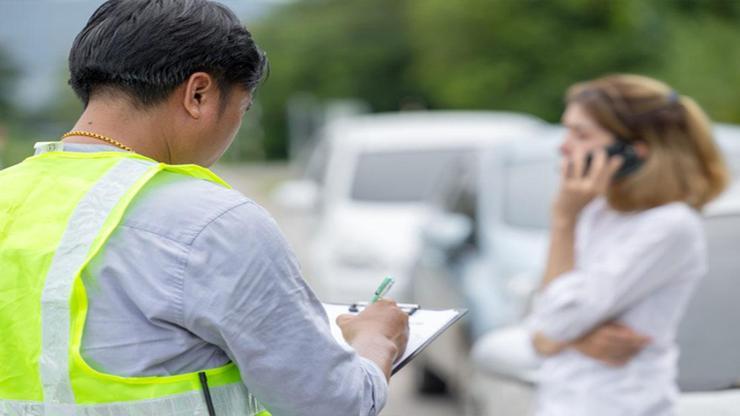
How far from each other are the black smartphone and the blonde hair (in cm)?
2

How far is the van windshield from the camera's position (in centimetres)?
918

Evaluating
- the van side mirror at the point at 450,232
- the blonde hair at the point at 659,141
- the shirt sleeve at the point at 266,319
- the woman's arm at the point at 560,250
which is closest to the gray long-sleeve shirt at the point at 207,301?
the shirt sleeve at the point at 266,319

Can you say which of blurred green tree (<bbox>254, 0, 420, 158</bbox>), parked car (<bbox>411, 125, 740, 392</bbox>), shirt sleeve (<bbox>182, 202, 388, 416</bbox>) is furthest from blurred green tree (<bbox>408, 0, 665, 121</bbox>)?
shirt sleeve (<bbox>182, 202, 388, 416</bbox>)

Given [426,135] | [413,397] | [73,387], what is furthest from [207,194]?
[426,135]

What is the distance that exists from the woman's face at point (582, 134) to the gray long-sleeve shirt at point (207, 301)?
64.8 inches

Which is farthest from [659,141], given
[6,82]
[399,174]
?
[6,82]

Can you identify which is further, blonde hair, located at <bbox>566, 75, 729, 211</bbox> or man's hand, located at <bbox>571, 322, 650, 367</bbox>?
blonde hair, located at <bbox>566, 75, 729, 211</bbox>

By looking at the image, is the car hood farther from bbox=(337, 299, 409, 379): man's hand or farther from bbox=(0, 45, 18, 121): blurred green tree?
bbox=(337, 299, 409, 379): man's hand

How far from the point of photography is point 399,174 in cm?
940

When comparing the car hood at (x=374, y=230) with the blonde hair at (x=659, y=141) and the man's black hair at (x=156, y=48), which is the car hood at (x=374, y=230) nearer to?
the blonde hair at (x=659, y=141)

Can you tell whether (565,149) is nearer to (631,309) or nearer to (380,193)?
(631,309)

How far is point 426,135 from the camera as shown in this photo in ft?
32.0

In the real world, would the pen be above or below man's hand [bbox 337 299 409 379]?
above

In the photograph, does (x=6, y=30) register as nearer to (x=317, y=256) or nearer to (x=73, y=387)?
(x=317, y=256)
